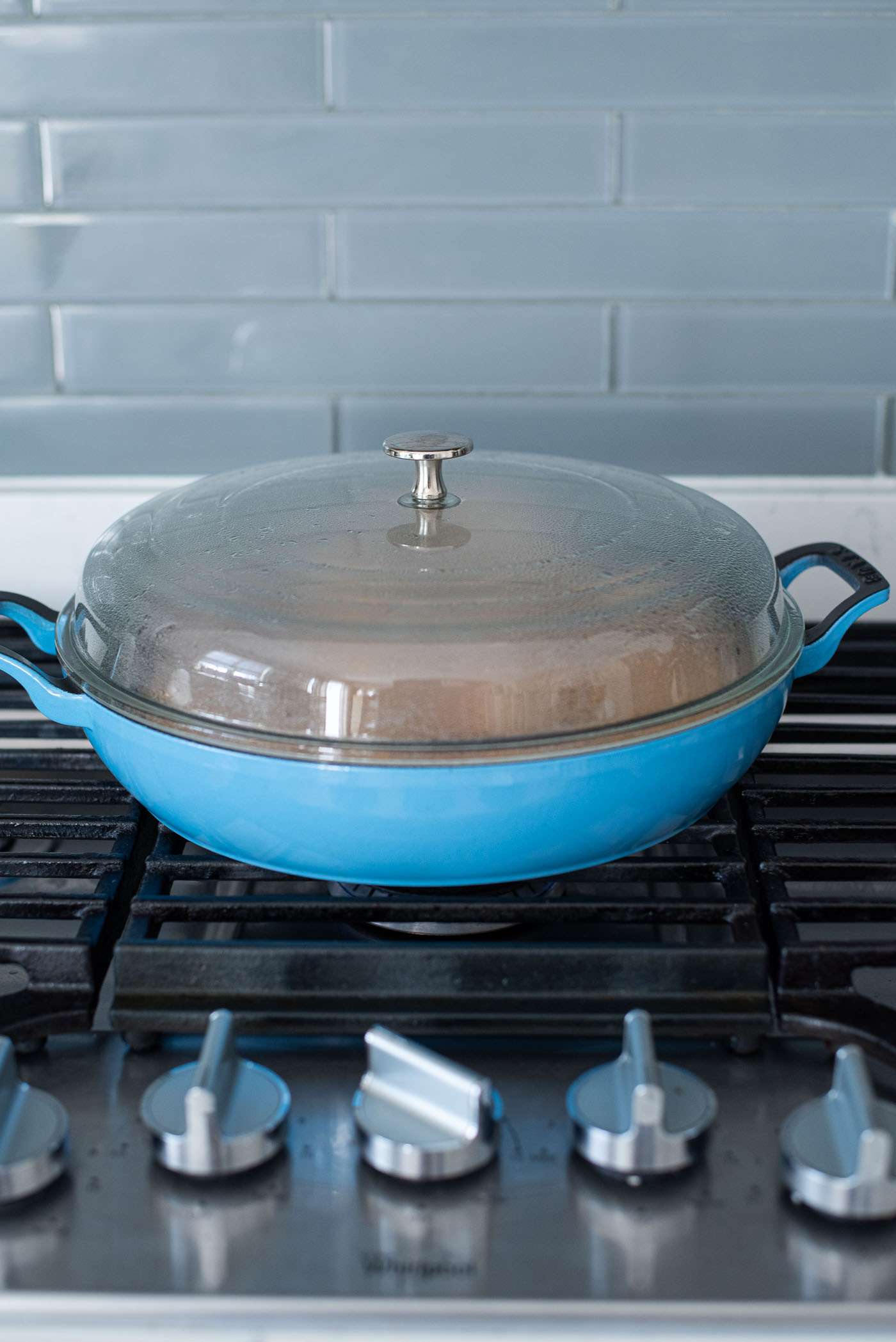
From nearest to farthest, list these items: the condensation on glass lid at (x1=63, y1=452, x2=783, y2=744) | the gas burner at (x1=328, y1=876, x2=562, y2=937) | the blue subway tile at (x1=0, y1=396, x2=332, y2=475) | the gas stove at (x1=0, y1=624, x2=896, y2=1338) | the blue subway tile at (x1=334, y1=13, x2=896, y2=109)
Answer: the gas stove at (x1=0, y1=624, x2=896, y2=1338), the condensation on glass lid at (x1=63, y1=452, x2=783, y2=744), the gas burner at (x1=328, y1=876, x2=562, y2=937), the blue subway tile at (x1=334, y1=13, x2=896, y2=109), the blue subway tile at (x1=0, y1=396, x2=332, y2=475)

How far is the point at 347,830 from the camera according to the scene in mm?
588

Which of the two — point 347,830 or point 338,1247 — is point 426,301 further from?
point 338,1247

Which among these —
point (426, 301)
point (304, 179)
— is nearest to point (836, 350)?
point (426, 301)

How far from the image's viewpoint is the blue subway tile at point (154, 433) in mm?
1086

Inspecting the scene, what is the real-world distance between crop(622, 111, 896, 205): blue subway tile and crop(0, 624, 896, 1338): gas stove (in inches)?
18.7

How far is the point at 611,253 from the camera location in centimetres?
104

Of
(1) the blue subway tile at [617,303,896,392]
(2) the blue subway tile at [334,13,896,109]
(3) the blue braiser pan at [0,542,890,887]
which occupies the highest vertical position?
(2) the blue subway tile at [334,13,896,109]

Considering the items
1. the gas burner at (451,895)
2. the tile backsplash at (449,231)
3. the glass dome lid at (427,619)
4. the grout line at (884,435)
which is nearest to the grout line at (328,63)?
the tile backsplash at (449,231)

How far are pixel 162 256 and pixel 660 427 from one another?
46cm

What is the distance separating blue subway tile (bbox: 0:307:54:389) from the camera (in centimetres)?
106

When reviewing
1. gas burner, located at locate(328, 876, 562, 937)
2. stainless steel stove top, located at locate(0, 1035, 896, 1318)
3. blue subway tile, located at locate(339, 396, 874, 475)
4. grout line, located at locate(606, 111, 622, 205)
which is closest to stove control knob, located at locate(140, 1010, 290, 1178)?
stainless steel stove top, located at locate(0, 1035, 896, 1318)

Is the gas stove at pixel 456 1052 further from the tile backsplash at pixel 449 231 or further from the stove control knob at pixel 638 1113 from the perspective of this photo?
the tile backsplash at pixel 449 231

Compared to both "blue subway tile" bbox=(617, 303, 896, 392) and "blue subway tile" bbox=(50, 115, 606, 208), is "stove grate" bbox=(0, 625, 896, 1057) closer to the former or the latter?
"blue subway tile" bbox=(617, 303, 896, 392)

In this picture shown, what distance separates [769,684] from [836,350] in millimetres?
533
